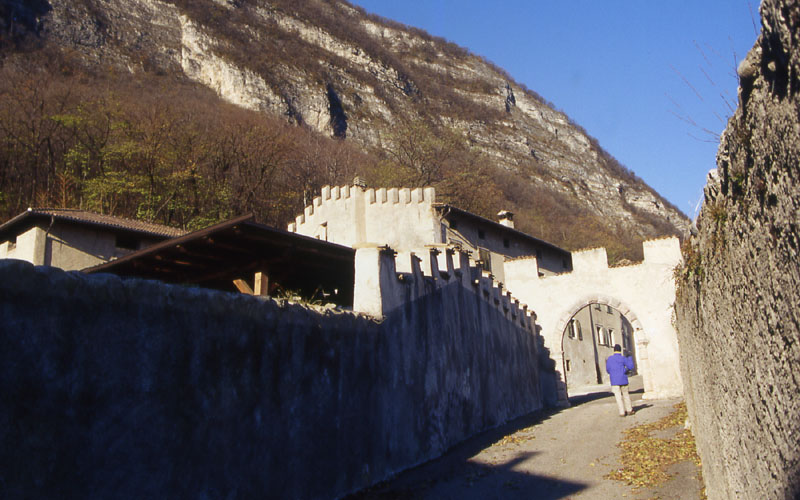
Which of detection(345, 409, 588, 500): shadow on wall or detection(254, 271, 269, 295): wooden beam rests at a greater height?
detection(254, 271, 269, 295): wooden beam

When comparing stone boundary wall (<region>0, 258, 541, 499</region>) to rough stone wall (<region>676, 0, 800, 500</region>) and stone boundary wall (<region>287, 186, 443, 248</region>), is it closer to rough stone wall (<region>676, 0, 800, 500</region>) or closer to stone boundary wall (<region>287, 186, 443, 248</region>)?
rough stone wall (<region>676, 0, 800, 500</region>)

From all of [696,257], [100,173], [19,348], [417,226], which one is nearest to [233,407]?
[19,348]

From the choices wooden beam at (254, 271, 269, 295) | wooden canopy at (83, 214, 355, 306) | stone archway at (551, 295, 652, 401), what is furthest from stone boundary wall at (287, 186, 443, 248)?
wooden beam at (254, 271, 269, 295)

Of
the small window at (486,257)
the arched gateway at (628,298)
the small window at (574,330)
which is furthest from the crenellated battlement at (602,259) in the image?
the small window at (574,330)

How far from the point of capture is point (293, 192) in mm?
39031

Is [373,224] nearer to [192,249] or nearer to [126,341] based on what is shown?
[192,249]

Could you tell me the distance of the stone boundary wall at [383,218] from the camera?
27375 millimetres

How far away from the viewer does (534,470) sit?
9828mm

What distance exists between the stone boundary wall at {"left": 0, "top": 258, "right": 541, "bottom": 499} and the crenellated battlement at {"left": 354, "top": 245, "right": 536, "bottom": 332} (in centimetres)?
26

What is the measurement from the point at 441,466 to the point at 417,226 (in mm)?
17445

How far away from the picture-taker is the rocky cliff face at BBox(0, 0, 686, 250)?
6525 cm

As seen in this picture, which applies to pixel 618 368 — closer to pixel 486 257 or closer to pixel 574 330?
pixel 486 257

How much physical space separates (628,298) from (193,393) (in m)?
20.4

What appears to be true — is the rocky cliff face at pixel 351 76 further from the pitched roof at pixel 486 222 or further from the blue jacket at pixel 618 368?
the blue jacket at pixel 618 368
